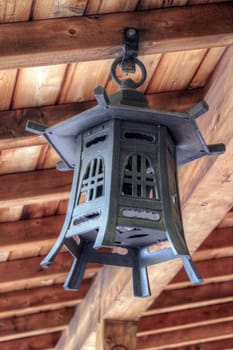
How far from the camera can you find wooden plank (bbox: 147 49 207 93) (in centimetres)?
272

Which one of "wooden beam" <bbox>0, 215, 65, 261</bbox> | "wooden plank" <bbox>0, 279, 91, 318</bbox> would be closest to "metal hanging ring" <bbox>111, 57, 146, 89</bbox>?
"wooden beam" <bbox>0, 215, 65, 261</bbox>

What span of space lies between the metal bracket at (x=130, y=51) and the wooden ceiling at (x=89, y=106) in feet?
0.09

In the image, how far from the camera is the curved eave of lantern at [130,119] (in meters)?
1.92

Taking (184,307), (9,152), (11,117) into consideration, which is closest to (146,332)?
(184,307)

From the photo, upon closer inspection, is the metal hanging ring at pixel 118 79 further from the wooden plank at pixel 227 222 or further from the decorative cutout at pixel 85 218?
the wooden plank at pixel 227 222

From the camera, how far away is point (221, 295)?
5227 mm

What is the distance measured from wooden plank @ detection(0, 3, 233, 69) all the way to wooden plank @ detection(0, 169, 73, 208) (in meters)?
1.15

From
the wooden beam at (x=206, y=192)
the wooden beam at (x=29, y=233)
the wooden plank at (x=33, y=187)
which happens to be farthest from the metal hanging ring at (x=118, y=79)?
the wooden beam at (x=29, y=233)

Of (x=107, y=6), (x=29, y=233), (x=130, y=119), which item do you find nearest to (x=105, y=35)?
(x=107, y=6)

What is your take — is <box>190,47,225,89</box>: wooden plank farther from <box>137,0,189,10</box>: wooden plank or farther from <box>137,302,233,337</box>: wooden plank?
<box>137,302,233,337</box>: wooden plank

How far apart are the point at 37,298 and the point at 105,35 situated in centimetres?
285

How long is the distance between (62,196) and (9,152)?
380 mm

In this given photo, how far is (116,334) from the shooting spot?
14.2 feet

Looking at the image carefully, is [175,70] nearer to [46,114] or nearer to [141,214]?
[46,114]
